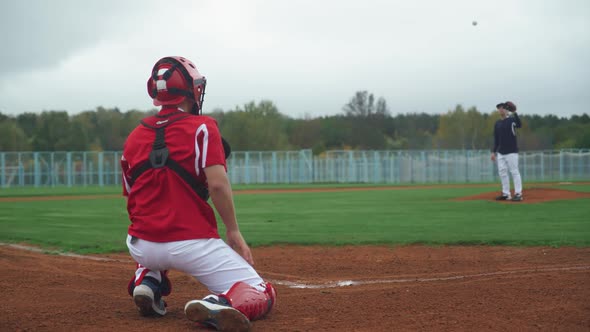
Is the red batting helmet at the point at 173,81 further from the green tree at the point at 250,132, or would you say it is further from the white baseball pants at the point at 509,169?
the green tree at the point at 250,132

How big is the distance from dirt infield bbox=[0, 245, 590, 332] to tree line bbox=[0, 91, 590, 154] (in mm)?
65749

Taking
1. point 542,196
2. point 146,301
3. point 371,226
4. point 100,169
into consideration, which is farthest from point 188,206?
point 100,169

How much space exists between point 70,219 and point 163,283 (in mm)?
11364

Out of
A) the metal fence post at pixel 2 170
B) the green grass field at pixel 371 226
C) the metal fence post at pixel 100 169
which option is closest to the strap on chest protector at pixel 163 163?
the green grass field at pixel 371 226

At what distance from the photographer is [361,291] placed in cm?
578

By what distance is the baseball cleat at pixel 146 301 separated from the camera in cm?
462

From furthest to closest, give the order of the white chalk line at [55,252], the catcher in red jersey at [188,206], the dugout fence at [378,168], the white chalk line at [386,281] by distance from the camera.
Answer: the dugout fence at [378,168], the white chalk line at [55,252], the white chalk line at [386,281], the catcher in red jersey at [188,206]

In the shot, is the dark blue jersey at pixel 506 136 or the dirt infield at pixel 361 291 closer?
the dirt infield at pixel 361 291

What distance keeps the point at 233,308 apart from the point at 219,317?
11 centimetres

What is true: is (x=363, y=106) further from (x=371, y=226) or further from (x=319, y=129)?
(x=371, y=226)

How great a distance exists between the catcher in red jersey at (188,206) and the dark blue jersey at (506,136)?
13.4m

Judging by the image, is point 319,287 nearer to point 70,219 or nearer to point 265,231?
point 265,231

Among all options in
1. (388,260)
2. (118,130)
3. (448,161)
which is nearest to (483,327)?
(388,260)

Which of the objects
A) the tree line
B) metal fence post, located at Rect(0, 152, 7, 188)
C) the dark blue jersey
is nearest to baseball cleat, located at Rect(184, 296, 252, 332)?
the dark blue jersey
